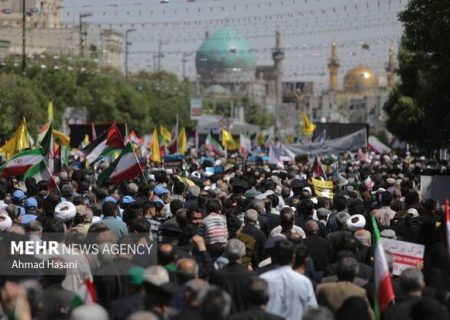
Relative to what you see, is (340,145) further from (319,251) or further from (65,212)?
(319,251)

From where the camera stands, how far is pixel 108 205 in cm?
1552

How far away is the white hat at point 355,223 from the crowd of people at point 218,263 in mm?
18

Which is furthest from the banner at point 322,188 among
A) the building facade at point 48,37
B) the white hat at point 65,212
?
the building facade at point 48,37

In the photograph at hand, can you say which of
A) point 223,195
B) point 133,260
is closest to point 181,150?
point 223,195

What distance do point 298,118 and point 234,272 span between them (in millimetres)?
183709

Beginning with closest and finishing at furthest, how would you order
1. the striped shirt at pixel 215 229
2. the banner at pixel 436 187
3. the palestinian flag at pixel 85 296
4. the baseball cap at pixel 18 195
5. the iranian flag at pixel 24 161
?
the palestinian flag at pixel 85 296
the striped shirt at pixel 215 229
the baseball cap at pixel 18 195
the iranian flag at pixel 24 161
the banner at pixel 436 187

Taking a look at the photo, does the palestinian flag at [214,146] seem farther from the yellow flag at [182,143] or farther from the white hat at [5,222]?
the white hat at [5,222]

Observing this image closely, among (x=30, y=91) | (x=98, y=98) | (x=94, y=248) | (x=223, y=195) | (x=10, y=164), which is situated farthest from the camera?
(x=98, y=98)

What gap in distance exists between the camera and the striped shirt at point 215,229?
14430mm

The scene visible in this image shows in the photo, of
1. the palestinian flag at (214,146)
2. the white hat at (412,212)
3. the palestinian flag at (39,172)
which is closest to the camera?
the white hat at (412,212)

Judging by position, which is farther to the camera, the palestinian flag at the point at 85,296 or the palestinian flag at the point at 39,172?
the palestinian flag at the point at 39,172

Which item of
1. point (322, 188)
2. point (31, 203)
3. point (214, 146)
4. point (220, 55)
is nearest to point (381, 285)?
point (31, 203)

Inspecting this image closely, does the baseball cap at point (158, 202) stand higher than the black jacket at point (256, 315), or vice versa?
the black jacket at point (256, 315)

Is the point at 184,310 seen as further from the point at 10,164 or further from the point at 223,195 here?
the point at 10,164
